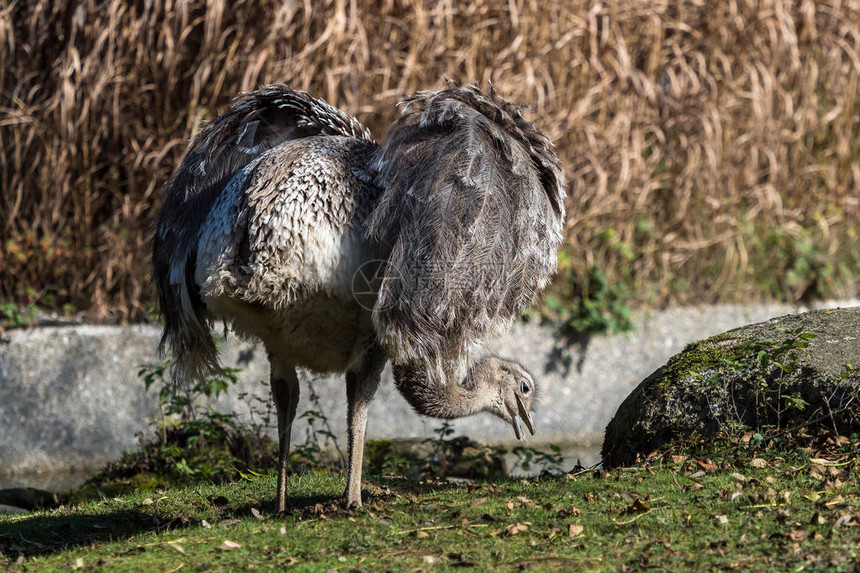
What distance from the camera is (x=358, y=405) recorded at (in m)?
5.01

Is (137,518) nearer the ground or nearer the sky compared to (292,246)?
nearer the ground

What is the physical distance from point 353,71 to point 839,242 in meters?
4.98

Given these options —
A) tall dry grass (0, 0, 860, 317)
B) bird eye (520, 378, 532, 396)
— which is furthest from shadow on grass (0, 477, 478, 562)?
tall dry grass (0, 0, 860, 317)

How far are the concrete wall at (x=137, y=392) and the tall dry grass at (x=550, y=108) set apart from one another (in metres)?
0.43

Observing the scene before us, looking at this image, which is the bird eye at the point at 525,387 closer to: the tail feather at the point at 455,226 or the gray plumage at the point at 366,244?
the gray plumage at the point at 366,244

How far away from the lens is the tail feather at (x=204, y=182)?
16.0 feet

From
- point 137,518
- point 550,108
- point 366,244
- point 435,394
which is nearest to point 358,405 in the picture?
point 366,244

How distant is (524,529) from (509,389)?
2276 millimetres

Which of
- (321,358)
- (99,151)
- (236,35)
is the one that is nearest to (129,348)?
(99,151)

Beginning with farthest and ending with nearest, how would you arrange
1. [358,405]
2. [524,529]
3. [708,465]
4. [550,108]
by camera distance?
[550,108] < [708,465] < [358,405] < [524,529]

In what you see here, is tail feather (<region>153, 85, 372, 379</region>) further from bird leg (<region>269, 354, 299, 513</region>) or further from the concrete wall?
the concrete wall

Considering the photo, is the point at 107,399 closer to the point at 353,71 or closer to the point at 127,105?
the point at 127,105

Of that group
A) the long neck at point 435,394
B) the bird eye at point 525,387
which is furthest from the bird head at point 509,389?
the long neck at point 435,394

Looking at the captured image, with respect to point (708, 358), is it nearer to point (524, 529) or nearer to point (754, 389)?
point (754, 389)
